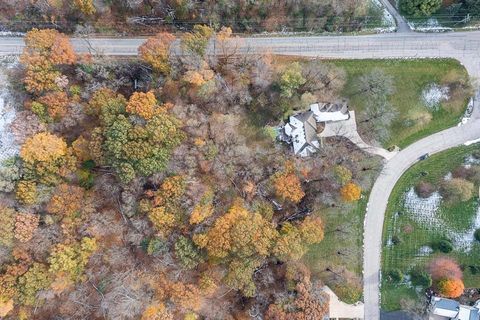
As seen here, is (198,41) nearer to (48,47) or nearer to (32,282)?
(48,47)

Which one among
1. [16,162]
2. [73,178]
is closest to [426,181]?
[73,178]

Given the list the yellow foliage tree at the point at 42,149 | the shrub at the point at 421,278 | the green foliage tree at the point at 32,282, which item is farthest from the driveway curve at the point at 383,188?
the green foliage tree at the point at 32,282

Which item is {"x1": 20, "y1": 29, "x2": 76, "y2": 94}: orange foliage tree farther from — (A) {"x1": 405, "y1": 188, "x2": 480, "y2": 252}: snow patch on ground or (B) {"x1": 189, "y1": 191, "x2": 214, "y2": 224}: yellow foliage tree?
(A) {"x1": 405, "y1": 188, "x2": 480, "y2": 252}: snow patch on ground

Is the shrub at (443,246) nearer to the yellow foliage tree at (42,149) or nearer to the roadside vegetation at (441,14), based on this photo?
the roadside vegetation at (441,14)

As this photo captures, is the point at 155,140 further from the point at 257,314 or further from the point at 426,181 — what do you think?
the point at 426,181

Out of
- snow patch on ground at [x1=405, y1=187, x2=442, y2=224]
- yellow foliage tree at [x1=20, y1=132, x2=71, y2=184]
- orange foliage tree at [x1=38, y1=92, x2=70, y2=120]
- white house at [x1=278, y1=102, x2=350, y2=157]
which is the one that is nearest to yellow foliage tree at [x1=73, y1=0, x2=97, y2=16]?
orange foliage tree at [x1=38, y1=92, x2=70, y2=120]

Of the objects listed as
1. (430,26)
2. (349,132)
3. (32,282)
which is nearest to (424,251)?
(349,132)
